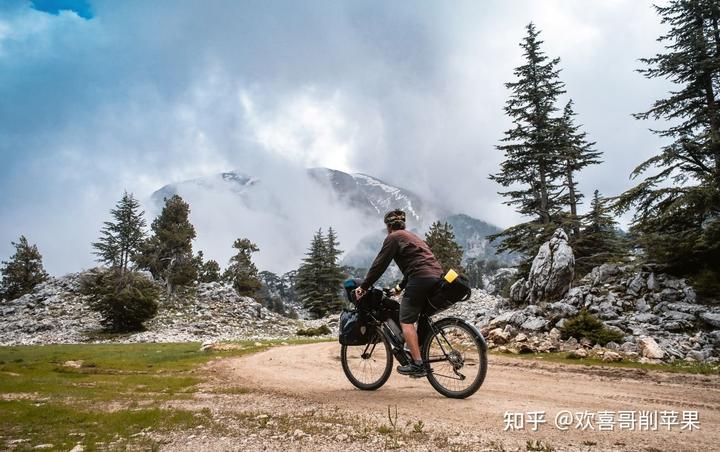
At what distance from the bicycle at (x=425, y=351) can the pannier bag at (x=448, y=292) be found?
0.66 feet

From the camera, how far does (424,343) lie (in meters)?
5.81

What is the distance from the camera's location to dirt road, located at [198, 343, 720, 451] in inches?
147

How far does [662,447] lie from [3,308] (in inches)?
2080

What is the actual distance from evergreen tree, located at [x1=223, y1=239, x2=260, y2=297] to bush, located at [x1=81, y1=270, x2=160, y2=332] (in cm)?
2717

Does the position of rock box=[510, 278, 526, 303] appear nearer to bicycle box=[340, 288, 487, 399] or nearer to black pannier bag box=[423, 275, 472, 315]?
bicycle box=[340, 288, 487, 399]

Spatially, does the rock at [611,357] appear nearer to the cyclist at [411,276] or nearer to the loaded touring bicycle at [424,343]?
the loaded touring bicycle at [424,343]

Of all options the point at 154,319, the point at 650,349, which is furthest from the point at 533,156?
the point at 154,319

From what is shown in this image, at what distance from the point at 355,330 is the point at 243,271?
57959mm

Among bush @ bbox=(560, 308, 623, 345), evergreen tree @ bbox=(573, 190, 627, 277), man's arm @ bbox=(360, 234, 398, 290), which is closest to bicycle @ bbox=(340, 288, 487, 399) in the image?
man's arm @ bbox=(360, 234, 398, 290)

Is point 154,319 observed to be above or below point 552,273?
below

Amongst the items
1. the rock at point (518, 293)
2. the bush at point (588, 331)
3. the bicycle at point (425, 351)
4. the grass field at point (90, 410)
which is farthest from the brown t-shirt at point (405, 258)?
the rock at point (518, 293)

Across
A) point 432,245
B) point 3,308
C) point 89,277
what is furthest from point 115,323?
point 432,245

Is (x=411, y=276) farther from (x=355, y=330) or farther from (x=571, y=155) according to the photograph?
(x=571, y=155)

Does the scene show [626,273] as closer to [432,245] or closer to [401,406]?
[401,406]
